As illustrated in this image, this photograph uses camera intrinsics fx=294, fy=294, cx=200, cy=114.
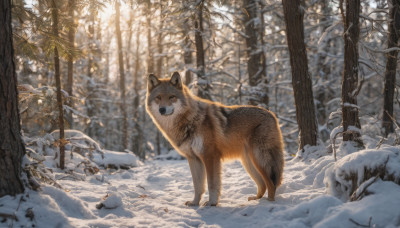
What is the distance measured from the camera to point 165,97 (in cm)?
540

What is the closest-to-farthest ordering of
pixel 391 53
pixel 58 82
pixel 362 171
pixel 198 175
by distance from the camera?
pixel 362 171 → pixel 198 175 → pixel 58 82 → pixel 391 53

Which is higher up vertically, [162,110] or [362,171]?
[162,110]

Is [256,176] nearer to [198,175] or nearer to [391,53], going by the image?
[198,175]

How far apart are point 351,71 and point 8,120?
6.51 m

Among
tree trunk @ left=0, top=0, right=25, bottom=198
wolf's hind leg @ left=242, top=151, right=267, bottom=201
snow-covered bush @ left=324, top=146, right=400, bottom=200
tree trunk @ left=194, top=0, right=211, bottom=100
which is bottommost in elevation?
wolf's hind leg @ left=242, top=151, right=267, bottom=201

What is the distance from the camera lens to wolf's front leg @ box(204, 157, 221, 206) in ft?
16.4

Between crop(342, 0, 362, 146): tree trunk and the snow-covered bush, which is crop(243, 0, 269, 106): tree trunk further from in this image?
the snow-covered bush

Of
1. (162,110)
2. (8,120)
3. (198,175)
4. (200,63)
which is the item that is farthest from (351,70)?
(200,63)

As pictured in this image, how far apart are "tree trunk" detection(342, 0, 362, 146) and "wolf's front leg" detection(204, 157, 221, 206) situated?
3.30m

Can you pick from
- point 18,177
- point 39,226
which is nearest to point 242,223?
point 39,226

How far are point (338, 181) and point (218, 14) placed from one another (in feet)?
29.7

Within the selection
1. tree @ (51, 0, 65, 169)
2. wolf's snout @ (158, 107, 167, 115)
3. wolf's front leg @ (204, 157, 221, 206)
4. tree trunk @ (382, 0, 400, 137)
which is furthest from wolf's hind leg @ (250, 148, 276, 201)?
tree trunk @ (382, 0, 400, 137)

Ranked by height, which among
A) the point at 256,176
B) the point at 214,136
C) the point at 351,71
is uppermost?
the point at 351,71

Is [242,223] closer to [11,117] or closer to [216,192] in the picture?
[216,192]
